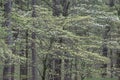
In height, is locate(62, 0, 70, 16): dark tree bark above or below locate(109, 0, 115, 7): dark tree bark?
above

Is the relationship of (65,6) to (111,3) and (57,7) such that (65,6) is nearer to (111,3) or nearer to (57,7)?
(57,7)

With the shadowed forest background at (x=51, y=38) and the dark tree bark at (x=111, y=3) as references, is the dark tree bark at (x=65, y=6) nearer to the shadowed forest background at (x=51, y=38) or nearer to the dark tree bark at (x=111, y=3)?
the shadowed forest background at (x=51, y=38)

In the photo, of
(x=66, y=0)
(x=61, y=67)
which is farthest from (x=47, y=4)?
(x=61, y=67)

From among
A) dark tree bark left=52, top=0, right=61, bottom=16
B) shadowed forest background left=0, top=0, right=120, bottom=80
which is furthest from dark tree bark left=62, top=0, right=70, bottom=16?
dark tree bark left=52, top=0, right=61, bottom=16

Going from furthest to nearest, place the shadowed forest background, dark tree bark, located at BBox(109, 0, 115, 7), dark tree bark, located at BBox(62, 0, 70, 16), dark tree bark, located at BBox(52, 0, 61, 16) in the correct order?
dark tree bark, located at BBox(109, 0, 115, 7) < dark tree bark, located at BBox(52, 0, 61, 16) < dark tree bark, located at BBox(62, 0, 70, 16) < the shadowed forest background

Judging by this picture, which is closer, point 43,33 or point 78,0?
point 43,33

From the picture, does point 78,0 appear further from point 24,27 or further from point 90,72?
point 24,27

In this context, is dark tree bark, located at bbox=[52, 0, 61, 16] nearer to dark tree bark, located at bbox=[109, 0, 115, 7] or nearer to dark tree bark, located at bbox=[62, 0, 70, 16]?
dark tree bark, located at bbox=[62, 0, 70, 16]

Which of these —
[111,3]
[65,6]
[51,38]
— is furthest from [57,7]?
[111,3]

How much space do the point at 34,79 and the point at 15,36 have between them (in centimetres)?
305

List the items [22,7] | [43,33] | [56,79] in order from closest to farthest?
[43,33]
[56,79]
[22,7]

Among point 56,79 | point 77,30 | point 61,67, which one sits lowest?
point 56,79

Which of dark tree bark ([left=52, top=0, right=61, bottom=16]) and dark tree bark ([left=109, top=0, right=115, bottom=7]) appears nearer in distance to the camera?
dark tree bark ([left=52, top=0, right=61, bottom=16])

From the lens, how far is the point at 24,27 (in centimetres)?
1497
